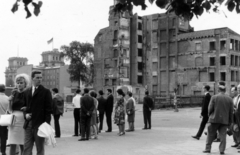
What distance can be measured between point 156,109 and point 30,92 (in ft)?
120

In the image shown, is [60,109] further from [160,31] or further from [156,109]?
[160,31]

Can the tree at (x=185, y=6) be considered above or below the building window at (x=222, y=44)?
below

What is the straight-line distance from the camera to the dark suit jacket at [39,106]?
725cm

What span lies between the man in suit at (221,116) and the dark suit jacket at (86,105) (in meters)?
5.19

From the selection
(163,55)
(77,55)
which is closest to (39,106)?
(163,55)

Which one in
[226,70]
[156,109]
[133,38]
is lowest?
[156,109]

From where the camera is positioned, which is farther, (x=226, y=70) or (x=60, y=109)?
(x=226, y=70)

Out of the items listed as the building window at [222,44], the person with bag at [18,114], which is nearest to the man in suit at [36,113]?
the person with bag at [18,114]

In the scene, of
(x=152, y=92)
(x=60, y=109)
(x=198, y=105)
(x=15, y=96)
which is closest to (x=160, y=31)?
(x=152, y=92)

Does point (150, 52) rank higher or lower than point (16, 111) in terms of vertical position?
higher

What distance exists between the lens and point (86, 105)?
46.8ft

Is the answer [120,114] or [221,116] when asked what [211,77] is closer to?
[120,114]

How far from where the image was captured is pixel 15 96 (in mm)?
8516

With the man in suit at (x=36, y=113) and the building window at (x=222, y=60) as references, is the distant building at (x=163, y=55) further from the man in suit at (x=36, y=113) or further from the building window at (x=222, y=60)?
the man in suit at (x=36, y=113)
